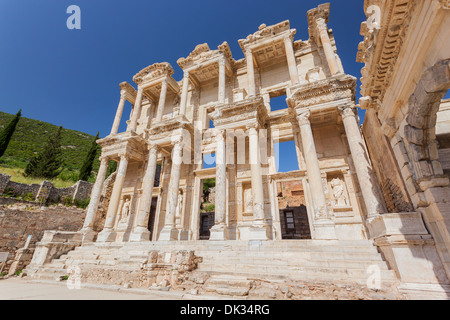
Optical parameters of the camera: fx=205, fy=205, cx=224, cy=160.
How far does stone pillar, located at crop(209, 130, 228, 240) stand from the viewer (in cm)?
997

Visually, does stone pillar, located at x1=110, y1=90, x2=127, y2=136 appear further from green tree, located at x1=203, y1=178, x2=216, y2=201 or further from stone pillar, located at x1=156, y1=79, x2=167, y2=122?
green tree, located at x1=203, y1=178, x2=216, y2=201

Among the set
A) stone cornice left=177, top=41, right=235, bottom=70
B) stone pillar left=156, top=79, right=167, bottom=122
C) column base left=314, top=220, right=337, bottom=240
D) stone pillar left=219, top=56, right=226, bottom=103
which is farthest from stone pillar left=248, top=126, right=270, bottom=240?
stone pillar left=156, top=79, right=167, bottom=122

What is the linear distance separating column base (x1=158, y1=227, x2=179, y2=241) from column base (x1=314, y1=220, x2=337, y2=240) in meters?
7.39

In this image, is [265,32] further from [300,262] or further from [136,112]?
[300,262]

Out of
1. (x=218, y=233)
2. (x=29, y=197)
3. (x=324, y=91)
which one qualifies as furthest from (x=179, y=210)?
(x=29, y=197)

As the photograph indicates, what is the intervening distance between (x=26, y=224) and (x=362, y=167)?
754 inches

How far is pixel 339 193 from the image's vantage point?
10.8m

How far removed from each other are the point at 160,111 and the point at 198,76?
4.50 metres

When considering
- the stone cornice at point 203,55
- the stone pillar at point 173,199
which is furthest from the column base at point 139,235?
the stone cornice at point 203,55

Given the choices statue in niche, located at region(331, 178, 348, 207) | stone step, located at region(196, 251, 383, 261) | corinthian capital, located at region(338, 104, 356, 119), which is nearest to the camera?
stone step, located at region(196, 251, 383, 261)
